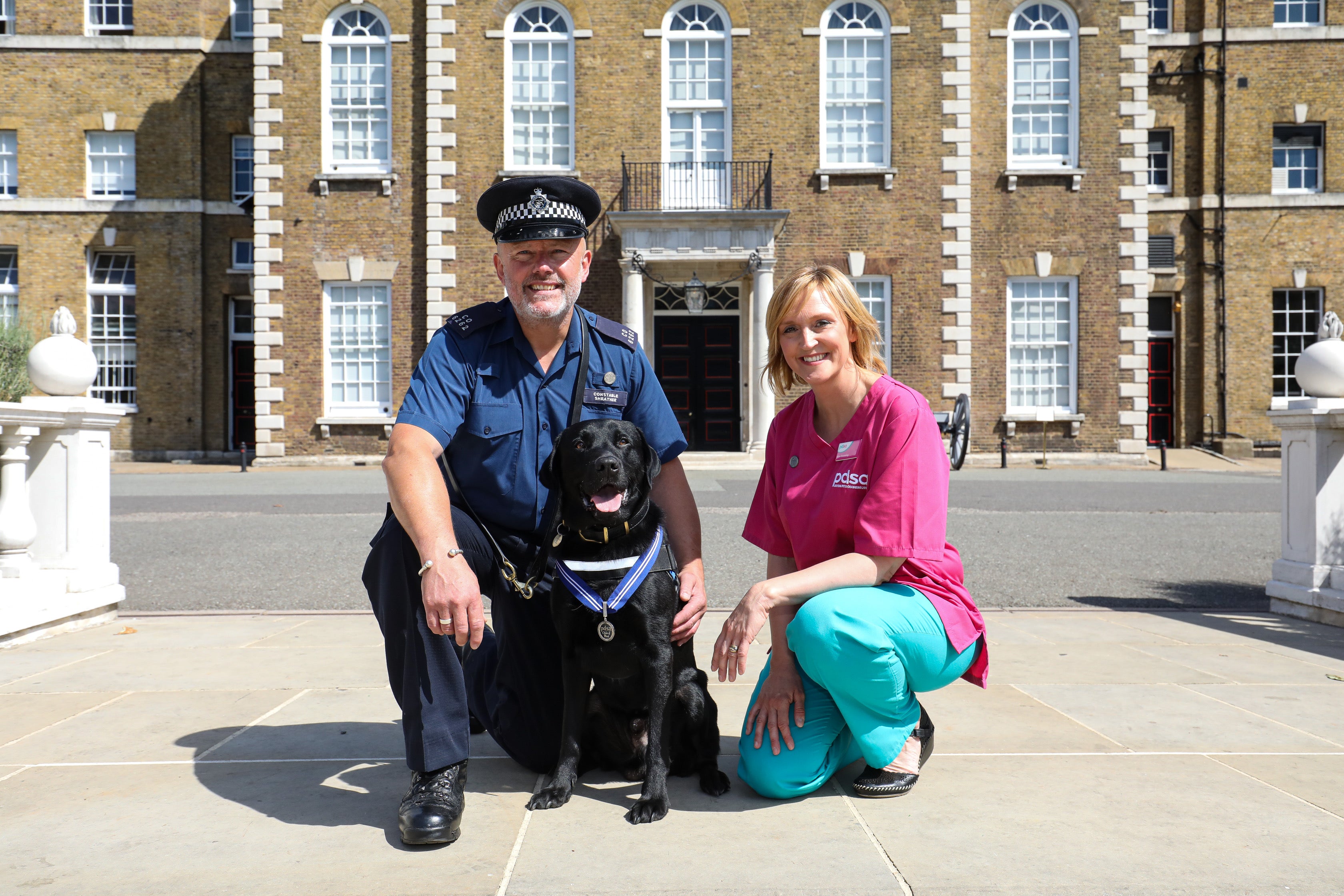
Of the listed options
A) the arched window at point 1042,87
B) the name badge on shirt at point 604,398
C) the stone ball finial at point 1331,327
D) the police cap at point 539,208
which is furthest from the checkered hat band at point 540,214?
the arched window at point 1042,87

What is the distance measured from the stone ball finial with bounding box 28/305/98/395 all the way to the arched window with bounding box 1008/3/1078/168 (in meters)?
17.8

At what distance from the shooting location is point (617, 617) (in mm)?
2668

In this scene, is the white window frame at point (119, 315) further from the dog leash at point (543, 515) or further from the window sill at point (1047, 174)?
the dog leash at point (543, 515)

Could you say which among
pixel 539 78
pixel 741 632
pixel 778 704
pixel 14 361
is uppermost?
pixel 539 78

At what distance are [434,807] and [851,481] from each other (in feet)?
4.68

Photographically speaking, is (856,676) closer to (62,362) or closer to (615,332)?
(615,332)

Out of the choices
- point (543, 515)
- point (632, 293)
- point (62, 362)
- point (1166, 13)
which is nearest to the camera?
point (543, 515)

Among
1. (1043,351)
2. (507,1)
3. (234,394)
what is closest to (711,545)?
(1043,351)

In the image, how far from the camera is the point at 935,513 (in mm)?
2834

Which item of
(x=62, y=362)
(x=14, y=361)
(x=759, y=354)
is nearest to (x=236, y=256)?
(x=14, y=361)

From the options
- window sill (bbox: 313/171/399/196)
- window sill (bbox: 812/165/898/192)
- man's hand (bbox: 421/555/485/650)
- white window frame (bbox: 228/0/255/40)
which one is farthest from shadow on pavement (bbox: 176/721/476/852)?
white window frame (bbox: 228/0/255/40)

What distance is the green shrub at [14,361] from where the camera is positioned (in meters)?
15.7

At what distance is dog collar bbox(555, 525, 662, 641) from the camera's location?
2.63 m

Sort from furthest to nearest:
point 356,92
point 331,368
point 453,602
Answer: point 331,368, point 356,92, point 453,602
